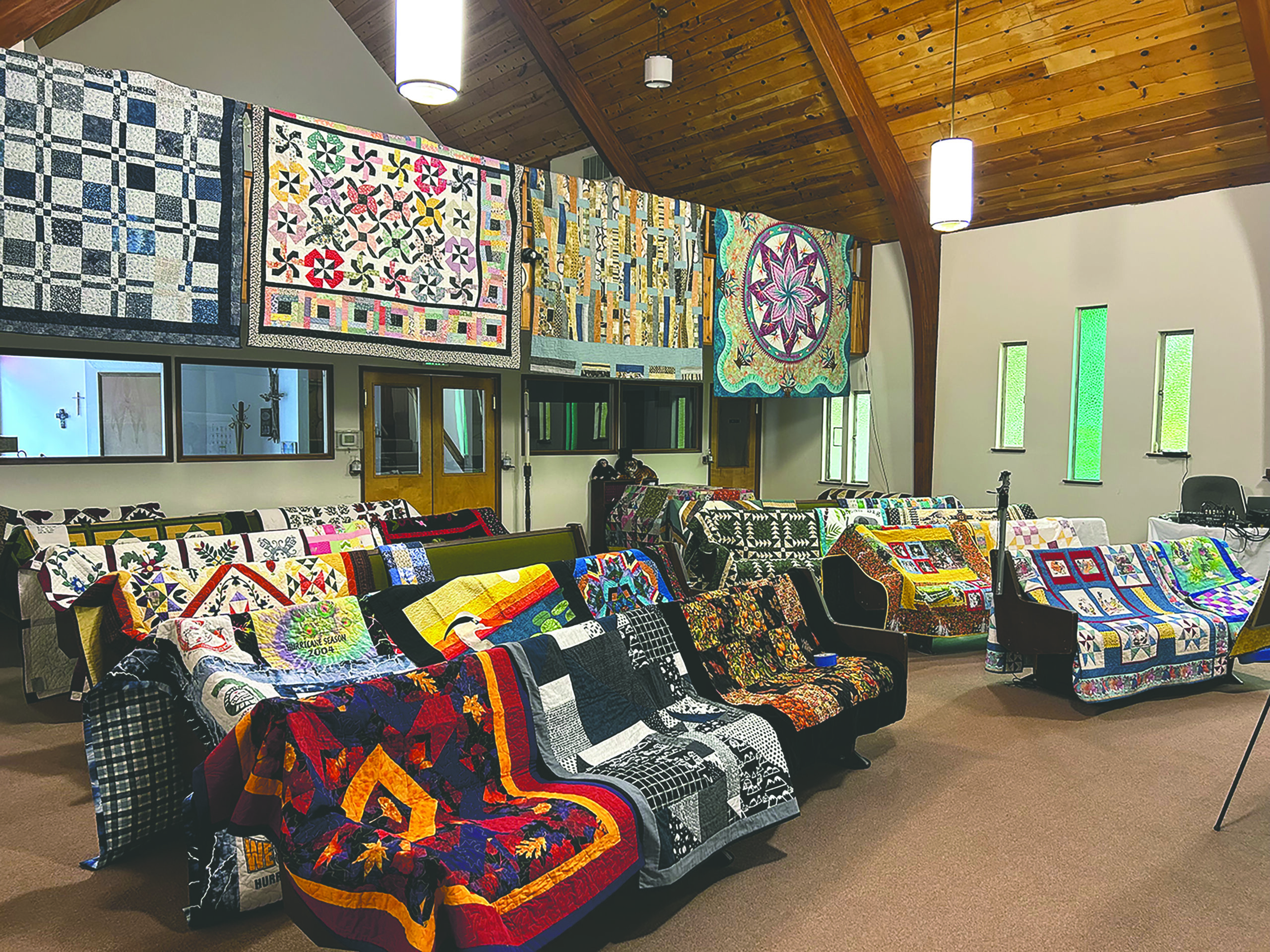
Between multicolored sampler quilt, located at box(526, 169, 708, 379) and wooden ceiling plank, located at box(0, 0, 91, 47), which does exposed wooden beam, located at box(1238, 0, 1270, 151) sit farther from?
wooden ceiling plank, located at box(0, 0, 91, 47)

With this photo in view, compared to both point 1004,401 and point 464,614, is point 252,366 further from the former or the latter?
point 1004,401

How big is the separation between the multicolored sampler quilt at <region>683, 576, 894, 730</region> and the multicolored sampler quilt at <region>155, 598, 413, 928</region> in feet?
3.55

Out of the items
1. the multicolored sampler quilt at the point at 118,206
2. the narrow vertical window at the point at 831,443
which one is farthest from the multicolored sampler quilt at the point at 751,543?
the narrow vertical window at the point at 831,443

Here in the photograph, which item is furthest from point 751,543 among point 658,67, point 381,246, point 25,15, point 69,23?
point 69,23

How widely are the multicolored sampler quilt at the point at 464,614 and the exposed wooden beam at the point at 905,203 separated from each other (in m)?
5.14

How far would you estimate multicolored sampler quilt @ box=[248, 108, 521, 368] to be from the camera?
209 inches

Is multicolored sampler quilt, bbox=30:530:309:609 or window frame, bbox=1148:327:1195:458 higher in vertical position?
window frame, bbox=1148:327:1195:458

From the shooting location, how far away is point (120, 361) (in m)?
6.08

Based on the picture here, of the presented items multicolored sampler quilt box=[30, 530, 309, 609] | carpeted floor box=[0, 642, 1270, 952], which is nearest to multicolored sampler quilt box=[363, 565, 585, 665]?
carpeted floor box=[0, 642, 1270, 952]

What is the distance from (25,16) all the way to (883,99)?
220 inches

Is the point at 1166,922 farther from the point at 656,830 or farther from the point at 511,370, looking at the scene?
the point at 511,370

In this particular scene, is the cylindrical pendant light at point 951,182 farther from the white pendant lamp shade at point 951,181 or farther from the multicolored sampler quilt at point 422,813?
the multicolored sampler quilt at point 422,813

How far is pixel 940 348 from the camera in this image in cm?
826

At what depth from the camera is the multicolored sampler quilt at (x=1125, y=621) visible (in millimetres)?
4344
